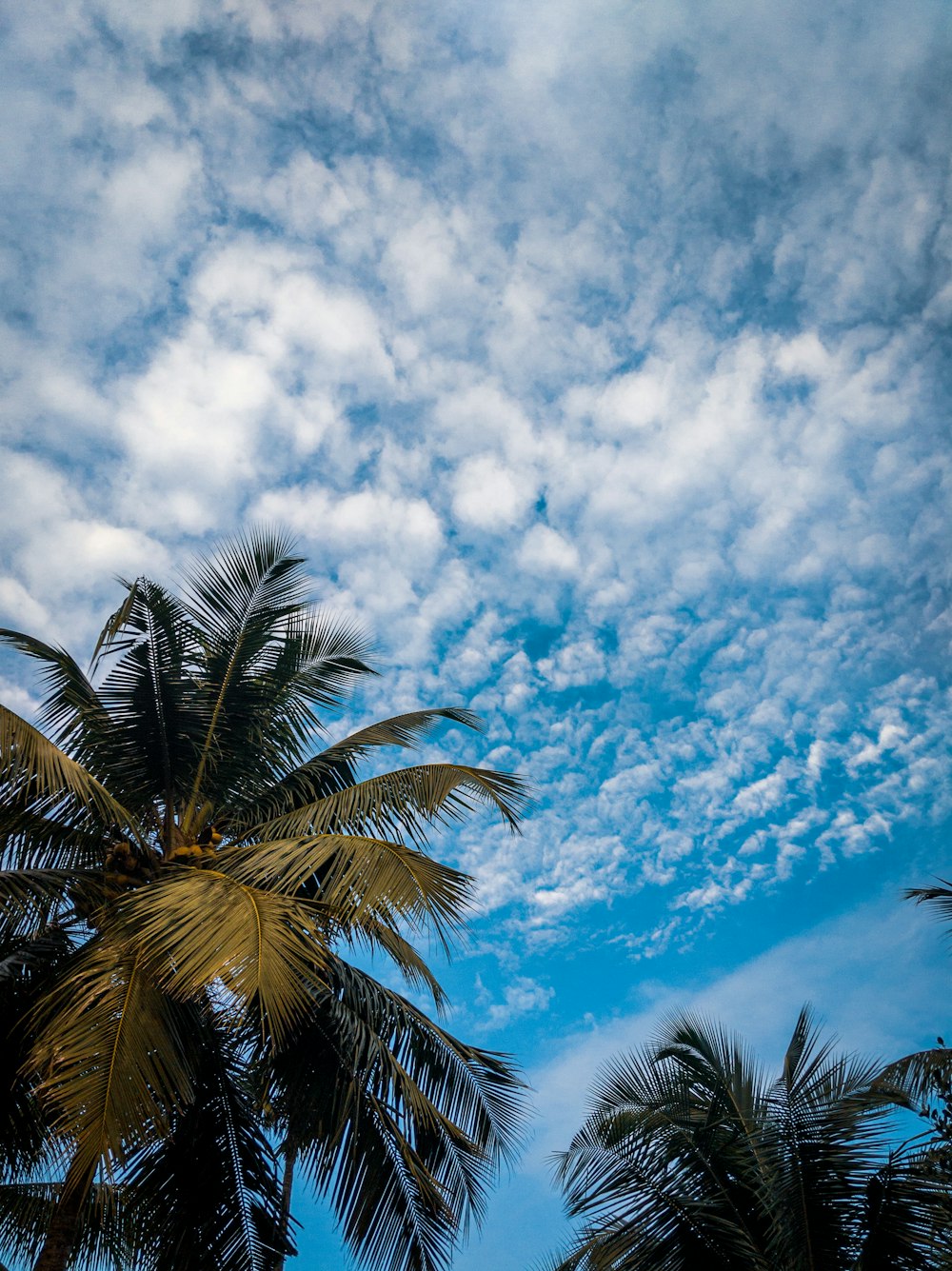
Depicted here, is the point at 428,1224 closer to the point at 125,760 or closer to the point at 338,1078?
the point at 338,1078

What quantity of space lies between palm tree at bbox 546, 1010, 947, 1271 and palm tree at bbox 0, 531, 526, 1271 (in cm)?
124

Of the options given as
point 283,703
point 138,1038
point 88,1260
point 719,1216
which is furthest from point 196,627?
point 719,1216

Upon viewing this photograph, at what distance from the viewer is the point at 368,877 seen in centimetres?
740

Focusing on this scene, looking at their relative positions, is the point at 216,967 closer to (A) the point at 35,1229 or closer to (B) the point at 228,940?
(B) the point at 228,940

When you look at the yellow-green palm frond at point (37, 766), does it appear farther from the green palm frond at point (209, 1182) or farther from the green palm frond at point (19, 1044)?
the green palm frond at point (209, 1182)

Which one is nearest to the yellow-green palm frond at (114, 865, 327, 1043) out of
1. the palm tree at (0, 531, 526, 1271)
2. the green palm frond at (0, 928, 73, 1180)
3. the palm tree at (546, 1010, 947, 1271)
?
the palm tree at (0, 531, 526, 1271)

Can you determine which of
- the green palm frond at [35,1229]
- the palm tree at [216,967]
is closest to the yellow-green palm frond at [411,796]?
the palm tree at [216,967]

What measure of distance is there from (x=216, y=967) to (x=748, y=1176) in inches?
216

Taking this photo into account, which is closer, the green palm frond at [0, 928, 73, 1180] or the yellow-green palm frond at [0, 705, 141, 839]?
the yellow-green palm frond at [0, 705, 141, 839]

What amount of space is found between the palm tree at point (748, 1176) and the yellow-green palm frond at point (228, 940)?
161 inches

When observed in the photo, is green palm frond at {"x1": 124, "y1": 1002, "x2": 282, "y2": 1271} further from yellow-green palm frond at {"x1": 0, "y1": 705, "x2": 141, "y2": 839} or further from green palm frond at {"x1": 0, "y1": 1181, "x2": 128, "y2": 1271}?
yellow-green palm frond at {"x1": 0, "y1": 705, "x2": 141, "y2": 839}

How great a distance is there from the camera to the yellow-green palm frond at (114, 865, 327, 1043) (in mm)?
6188

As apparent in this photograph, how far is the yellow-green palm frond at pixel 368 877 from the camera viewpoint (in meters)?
7.33

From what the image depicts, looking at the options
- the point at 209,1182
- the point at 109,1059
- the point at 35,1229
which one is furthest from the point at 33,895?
the point at 35,1229
